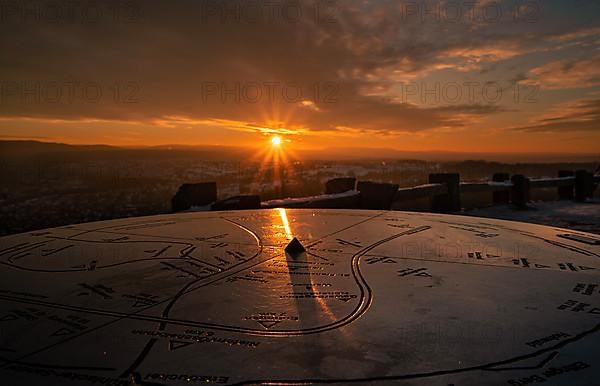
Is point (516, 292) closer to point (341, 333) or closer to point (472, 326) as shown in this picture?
point (472, 326)

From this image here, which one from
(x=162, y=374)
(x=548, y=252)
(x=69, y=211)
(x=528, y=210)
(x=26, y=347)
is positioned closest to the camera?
(x=162, y=374)

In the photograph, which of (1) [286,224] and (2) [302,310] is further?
(1) [286,224]

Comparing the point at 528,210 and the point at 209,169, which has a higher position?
the point at 209,169

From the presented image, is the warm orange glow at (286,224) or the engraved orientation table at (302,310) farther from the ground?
the warm orange glow at (286,224)

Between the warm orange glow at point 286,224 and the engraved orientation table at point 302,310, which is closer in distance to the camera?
the engraved orientation table at point 302,310

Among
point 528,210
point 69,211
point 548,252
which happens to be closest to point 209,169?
point 69,211

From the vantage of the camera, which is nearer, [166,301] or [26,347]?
[26,347]

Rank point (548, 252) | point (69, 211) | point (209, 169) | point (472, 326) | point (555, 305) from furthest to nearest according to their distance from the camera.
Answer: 1. point (209, 169)
2. point (69, 211)
3. point (548, 252)
4. point (555, 305)
5. point (472, 326)

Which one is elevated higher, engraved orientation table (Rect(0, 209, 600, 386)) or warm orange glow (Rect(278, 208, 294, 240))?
warm orange glow (Rect(278, 208, 294, 240))
